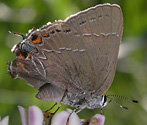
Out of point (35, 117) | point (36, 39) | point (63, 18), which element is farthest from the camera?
point (63, 18)

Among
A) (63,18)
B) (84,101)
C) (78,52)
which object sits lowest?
(84,101)

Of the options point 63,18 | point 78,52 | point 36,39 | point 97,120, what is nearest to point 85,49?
point 78,52

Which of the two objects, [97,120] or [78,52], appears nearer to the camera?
[97,120]

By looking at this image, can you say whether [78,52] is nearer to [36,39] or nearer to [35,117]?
[36,39]

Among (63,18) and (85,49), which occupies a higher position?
(63,18)

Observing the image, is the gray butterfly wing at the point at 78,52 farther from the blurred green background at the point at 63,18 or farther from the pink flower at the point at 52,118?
the blurred green background at the point at 63,18

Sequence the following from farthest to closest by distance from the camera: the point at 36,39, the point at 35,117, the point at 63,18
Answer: the point at 63,18 < the point at 36,39 < the point at 35,117

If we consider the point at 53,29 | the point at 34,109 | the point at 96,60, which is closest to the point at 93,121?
the point at 34,109

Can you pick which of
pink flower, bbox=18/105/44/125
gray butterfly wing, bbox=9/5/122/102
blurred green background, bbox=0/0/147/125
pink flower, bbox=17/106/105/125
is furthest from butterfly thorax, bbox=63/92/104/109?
blurred green background, bbox=0/0/147/125
